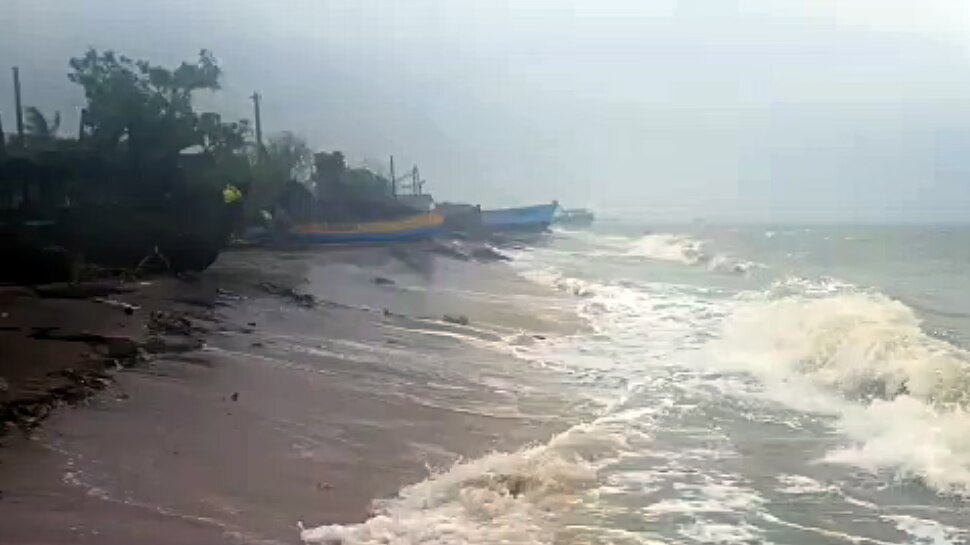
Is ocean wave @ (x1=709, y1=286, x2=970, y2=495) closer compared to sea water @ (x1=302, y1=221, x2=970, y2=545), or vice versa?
sea water @ (x1=302, y1=221, x2=970, y2=545)

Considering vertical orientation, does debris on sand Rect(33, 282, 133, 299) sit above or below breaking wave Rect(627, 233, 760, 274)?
above

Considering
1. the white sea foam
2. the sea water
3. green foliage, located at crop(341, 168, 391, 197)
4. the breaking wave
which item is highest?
green foliage, located at crop(341, 168, 391, 197)

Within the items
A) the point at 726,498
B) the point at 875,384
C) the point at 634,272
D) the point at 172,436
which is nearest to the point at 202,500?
the point at 172,436

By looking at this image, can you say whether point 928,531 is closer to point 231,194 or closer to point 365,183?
point 231,194

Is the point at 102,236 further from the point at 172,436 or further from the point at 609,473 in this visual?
the point at 609,473

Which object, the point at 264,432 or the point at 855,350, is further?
the point at 855,350

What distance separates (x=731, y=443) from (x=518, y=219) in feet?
184

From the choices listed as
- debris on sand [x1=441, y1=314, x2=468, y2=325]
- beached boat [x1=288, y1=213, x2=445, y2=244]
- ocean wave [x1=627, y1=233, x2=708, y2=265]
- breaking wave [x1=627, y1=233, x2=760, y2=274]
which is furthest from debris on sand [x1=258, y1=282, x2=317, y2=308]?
ocean wave [x1=627, y1=233, x2=708, y2=265]

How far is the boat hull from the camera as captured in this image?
63.0 m

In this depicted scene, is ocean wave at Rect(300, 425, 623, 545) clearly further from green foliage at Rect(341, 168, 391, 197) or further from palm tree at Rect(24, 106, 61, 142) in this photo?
green foliage at Rect(341, 168, 391, 197)

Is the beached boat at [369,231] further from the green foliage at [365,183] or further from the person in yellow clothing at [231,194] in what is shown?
the person in yellow clothing at [231,194]

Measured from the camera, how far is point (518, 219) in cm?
6412

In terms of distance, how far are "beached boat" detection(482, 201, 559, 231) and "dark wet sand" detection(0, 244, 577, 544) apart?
157ft

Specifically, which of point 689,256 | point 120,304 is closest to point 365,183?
point 689,256
